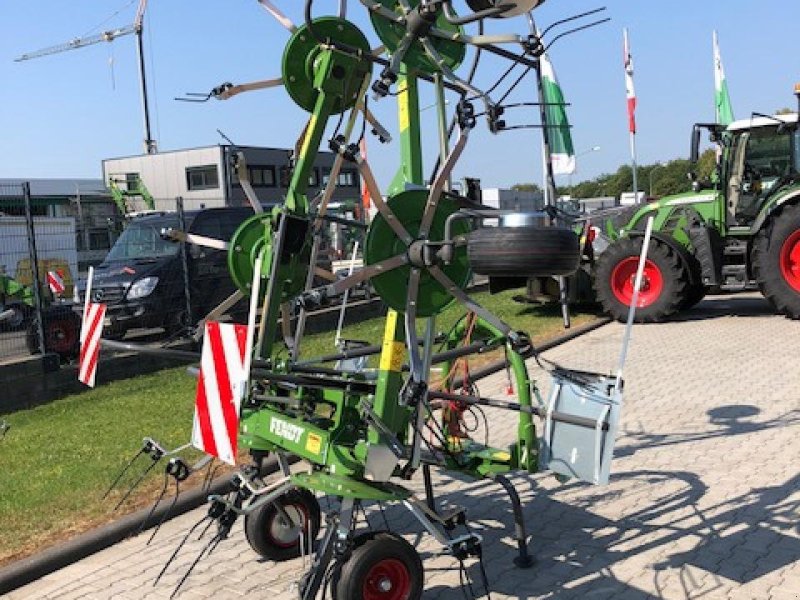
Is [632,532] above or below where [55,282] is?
below

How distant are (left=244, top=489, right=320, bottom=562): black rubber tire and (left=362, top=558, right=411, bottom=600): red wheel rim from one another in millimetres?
860

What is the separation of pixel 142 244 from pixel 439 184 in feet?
31.5

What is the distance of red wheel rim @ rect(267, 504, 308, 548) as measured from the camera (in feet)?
14.1

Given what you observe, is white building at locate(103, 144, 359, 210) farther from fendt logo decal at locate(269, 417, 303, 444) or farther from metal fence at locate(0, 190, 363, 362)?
fendt logo decal at locate(269, 417, 303, 444)

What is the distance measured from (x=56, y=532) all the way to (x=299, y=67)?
3049 mm

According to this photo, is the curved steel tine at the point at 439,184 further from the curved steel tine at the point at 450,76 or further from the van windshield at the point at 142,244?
the van windshield at the point at 142,244

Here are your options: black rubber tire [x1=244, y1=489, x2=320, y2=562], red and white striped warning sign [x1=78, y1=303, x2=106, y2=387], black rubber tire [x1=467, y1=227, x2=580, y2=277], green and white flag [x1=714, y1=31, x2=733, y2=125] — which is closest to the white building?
green and white flag [x1=714, y1=31, x2=733, y2=125]

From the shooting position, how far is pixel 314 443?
368 centimetres

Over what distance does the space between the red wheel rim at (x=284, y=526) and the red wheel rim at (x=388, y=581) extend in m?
0.91

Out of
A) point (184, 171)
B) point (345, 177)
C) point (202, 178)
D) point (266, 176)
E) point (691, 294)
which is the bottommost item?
point (691, 294)

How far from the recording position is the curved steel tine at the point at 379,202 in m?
3.51

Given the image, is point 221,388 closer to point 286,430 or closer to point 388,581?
point 286,430

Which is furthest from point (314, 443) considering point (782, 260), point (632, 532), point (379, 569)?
point (782, 260)

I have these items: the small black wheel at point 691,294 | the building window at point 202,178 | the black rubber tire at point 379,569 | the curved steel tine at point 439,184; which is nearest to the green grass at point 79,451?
the black rubber tire at point 379,569
